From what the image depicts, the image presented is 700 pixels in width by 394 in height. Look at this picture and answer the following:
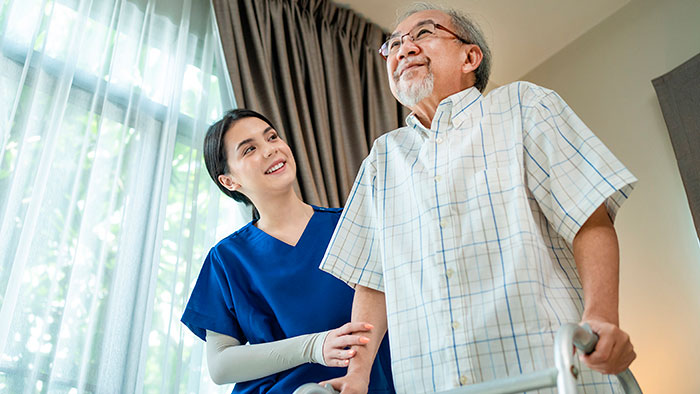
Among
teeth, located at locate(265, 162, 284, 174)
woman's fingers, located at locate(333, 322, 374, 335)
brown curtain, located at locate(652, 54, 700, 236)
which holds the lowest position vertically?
woman's fingers, located at locate(333, 322, 374, 335)

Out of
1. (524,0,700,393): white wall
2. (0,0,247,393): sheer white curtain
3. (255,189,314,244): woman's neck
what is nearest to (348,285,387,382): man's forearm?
(255,189,314,244): woman's neck

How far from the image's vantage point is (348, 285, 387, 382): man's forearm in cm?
128

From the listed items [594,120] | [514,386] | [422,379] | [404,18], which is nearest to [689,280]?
[594,120]

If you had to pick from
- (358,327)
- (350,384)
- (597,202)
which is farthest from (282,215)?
(597,202)

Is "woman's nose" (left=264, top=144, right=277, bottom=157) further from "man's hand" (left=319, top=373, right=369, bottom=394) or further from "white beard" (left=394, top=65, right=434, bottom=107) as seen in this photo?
"man's hand" (left=319, top=373, right=369, bottom=394)

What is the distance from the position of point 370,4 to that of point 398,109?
0.50 metres

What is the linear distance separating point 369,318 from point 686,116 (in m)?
1.82

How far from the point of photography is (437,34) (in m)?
1.59

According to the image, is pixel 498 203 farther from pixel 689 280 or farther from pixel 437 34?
pixel 689 280

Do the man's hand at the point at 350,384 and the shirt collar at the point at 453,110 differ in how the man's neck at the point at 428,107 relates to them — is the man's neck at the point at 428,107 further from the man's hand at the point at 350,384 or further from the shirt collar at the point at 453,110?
the man's hand at the point at 350,384

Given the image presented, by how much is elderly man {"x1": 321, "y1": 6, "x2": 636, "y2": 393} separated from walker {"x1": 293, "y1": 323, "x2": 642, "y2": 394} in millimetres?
39

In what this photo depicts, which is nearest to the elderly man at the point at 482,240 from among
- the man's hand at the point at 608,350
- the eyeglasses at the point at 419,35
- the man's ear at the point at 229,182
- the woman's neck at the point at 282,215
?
the man's hand at the point at 608,350

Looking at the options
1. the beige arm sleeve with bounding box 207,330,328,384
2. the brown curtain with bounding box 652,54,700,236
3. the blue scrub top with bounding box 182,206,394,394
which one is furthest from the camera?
the brown curtain with bounding box 652,54,700,236

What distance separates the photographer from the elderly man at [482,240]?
1111 mm
